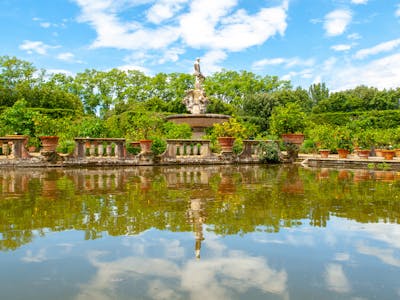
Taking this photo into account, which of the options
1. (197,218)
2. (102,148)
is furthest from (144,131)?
(197,218)

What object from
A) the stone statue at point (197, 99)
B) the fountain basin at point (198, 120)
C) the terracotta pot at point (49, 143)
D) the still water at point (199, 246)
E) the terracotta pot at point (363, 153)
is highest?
the stone statue at point (197, 99)

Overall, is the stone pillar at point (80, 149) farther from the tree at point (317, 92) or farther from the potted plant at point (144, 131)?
the tree at point (317, 92)

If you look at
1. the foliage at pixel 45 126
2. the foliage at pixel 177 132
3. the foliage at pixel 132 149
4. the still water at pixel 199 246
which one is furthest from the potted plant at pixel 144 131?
the still water at pixel 199 246

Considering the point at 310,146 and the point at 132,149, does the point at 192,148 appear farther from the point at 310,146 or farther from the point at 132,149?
the point at 310,146

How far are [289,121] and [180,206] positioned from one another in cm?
1469

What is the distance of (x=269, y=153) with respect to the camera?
61.8ft

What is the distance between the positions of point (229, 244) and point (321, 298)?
151 cm

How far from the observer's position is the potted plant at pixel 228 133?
18.2 metres

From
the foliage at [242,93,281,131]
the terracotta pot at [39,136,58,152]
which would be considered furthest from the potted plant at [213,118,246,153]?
the foliage at [242,93,281,131]

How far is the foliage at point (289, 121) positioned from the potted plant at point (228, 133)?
210cm

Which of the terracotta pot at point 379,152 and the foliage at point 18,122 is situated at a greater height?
the foliage at point 18,122

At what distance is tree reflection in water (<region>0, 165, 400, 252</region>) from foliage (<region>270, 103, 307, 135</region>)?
34.4 feet

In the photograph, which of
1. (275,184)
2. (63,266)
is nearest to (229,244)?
(63,266)

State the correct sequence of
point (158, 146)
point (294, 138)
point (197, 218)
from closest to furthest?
point (197, 218), point (158, 146), point (294, 138)
